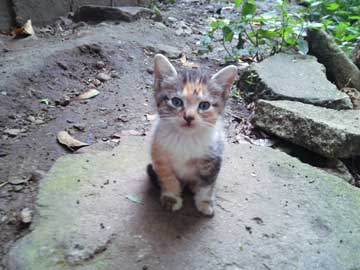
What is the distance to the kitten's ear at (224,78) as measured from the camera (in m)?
2.38

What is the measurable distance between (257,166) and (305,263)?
3.08 feet

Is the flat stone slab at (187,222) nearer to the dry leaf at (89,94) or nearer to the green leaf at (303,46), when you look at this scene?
the dry leaf at (89,94)

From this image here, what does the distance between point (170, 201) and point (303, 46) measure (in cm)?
294

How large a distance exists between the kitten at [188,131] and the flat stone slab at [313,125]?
1.11 metres

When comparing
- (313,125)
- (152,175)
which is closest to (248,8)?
(313,125)

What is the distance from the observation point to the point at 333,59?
4664 mm

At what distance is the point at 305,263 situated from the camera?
2.19m

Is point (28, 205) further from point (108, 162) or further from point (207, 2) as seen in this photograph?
point (207, 2)

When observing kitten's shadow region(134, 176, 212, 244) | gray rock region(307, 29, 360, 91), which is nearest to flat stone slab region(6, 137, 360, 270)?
kitten's shadow region(134, 176, 212, 244)

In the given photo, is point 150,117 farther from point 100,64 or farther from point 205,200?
point 205,200

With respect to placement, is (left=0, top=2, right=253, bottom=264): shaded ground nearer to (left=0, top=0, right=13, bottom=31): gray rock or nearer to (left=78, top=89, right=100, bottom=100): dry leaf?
(left=78, top=89, right=100, bottom=100): dry leaf

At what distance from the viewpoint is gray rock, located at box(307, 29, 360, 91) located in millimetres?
4523

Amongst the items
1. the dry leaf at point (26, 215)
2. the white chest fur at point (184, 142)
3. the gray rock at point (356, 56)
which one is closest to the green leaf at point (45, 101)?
the dry leaf at point (26, 215)

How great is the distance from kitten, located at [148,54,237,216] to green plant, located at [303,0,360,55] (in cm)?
356
